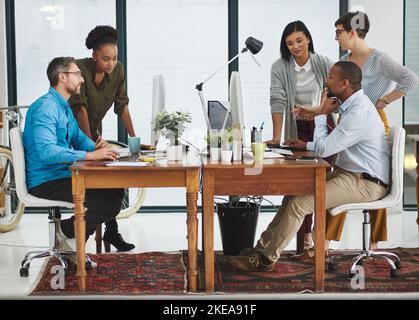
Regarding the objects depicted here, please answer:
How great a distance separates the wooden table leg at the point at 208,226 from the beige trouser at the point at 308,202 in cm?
43

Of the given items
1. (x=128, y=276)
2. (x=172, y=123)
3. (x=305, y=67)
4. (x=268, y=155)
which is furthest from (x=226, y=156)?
(x=305, y=67)

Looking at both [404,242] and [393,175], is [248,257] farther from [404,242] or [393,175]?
[404,242]

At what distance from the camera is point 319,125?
17.2 feet

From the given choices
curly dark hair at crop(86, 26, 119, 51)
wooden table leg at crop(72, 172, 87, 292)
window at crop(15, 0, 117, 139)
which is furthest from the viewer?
window at crop(15, 0, 117, 139)

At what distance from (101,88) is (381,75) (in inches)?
74.9

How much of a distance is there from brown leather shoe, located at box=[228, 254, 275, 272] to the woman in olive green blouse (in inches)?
44.5

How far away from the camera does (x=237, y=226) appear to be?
18.9 ft

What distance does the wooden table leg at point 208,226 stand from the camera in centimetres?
469

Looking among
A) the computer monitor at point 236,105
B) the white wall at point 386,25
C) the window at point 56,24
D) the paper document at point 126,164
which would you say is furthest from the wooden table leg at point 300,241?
the window at point 56,24

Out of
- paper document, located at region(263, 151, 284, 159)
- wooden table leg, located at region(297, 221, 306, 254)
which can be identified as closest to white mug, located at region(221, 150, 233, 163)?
paper document, located at region(263, 151, 284, 159)

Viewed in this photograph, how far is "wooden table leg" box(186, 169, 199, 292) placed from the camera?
4.70 meters

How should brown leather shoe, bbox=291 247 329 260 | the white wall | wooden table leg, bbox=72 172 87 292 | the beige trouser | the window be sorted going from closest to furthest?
1. wooden table leg, bbox=72 172 87 292
2. the beige trouser
3. brown leather shoe, bbox=291 247 329 260
4. the white wall
5. the window

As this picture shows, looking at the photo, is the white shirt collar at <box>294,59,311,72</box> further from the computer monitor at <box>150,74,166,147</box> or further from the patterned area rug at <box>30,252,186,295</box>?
the patterned area rug at <box>30,252,186,295</box>

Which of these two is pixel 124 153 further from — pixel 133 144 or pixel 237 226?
pixel 237 226
